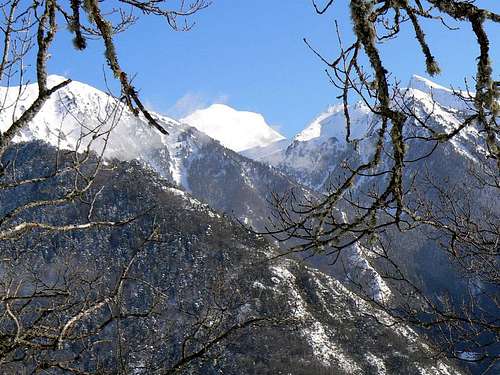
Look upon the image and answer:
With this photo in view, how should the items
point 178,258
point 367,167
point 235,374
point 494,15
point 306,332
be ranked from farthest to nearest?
1. point 178,258
2. point 306,332
3. point 235,374
4. point 367,167
5. point 494,15

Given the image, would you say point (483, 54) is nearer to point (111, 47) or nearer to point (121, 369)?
point (111, 47)

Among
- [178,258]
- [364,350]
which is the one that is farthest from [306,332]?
[178,258]

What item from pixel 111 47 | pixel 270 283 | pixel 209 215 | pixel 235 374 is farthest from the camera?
pixel 209 215

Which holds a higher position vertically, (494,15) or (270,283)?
(494,15)

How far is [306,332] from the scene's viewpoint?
472ft

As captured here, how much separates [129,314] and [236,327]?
870 millimetres

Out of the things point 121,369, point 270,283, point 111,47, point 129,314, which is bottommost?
point 270,283

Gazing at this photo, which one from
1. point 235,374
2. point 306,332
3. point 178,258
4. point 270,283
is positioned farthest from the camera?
point 178,258

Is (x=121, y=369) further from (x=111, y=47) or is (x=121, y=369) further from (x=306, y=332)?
(x=306, y=332)

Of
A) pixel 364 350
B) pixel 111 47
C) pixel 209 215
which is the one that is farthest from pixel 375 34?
pixel 209 215

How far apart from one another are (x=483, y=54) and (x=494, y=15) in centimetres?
19

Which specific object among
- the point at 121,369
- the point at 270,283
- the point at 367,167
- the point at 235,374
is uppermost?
the point at 367,167

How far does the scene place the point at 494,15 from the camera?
8.18 ft

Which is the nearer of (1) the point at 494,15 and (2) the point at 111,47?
(1) the point at 494,15
